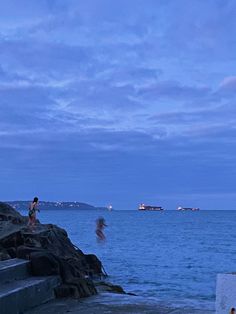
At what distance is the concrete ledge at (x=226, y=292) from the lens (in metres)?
5.54

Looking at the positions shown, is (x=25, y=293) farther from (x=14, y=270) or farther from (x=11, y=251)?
(x=11, y=251)

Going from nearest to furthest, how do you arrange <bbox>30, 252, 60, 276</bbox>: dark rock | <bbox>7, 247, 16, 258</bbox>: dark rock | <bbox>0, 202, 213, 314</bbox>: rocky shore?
<bbox>0, 202, 213, 314</bbox>: rocky shore → <bbox>30, 252, 60, 276</bbox>: dark rock → <bbox>7, 247, 16, 258</bbox>: dark rock

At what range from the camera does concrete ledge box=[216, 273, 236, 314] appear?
5.54 metres

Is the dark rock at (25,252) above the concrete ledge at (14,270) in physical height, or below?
above

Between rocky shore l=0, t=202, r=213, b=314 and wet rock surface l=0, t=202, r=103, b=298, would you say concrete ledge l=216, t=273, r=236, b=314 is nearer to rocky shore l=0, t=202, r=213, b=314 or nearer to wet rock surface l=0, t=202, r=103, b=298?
rocky shore l=0, t=202, r=213, b=314

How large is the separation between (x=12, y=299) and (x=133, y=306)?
235cm

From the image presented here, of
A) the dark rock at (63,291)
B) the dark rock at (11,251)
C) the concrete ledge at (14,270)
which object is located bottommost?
the dark rock at (63,291)

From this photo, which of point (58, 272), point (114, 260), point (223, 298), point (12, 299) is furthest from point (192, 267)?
point (223, 298)

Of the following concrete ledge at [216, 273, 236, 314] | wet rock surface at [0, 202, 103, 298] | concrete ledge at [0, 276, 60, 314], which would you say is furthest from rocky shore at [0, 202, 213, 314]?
concrete ledge at [216, 273, 236, 314]

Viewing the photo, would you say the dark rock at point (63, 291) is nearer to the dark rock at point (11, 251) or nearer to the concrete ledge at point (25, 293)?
the concrete ledge at point (25, 293)

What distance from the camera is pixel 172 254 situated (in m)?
46.0

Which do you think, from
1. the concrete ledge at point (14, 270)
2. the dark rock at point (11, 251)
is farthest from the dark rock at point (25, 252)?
the dark rock at point (11, 251)

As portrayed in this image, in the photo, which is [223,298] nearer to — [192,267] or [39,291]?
[39,291]

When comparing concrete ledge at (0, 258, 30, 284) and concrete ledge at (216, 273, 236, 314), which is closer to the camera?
concrete ledge at (216, 273, 236, 314)
